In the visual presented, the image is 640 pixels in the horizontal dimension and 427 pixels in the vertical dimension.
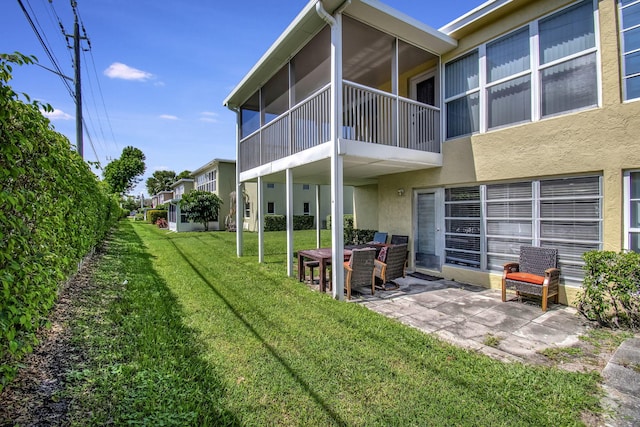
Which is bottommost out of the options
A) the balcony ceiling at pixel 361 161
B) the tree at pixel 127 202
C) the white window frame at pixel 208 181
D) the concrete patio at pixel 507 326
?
the concrete patio at pixel 507 326

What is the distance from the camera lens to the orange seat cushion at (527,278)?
5.26 metres

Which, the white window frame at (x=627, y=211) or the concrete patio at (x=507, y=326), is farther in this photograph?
the white window frame at (x=627, y=211)

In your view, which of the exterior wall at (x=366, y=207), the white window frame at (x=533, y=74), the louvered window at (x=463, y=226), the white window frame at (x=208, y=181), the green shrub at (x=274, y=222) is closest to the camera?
the white window frame at (x=533, y=74)

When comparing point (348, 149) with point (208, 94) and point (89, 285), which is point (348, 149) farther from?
point (208, 94)

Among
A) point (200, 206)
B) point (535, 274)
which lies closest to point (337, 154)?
point (535, 274)

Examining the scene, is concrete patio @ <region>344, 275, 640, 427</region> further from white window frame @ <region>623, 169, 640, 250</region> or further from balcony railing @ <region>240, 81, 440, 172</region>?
balcony railing @ <region>240, 81, 440, 172</region>

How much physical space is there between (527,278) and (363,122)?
169 inches

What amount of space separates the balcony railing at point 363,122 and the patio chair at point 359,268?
2327mm

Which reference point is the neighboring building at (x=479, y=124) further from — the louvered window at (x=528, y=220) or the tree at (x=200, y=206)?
the tree at (x=200, y=206)

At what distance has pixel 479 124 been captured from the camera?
6.84m

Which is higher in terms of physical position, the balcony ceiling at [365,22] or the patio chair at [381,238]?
the balcony ceiling at [365,22]

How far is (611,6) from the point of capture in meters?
4.96

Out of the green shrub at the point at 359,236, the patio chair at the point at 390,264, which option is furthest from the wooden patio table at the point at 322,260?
the green shrub at the point at 359,236

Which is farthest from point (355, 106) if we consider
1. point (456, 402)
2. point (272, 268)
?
point (456, 402)
